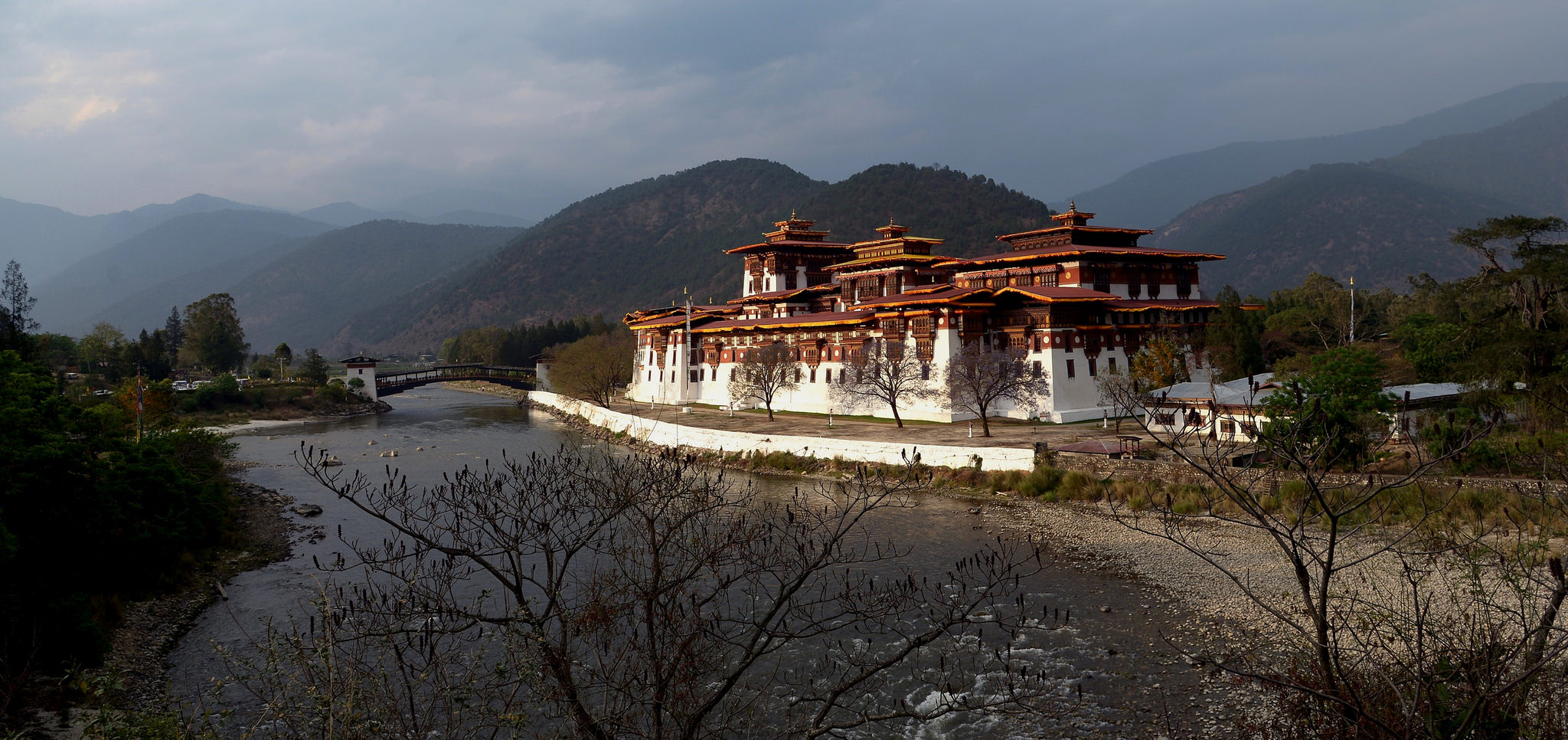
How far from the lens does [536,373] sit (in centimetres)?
9688

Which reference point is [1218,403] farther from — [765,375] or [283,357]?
[283,357]

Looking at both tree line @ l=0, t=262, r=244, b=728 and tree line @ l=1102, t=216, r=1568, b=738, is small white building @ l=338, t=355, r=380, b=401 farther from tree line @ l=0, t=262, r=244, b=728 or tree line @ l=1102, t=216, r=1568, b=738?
tree line @ l=1102, t=216, r=1568, b=738

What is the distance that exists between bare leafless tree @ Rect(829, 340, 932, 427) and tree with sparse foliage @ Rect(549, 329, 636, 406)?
22589 mm

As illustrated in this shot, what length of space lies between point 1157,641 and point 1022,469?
Result: 16438 mm

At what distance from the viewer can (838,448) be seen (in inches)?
1625

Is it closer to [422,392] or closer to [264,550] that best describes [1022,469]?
[264,550]

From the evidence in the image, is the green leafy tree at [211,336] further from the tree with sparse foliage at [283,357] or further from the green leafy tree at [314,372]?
the green leafy tree at [314,372]

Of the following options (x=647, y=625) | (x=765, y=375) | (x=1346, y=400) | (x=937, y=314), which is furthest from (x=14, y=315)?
(x=1346, y=400)

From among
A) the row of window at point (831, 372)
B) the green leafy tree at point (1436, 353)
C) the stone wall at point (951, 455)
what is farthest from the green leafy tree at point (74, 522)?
the green leafy tree at point (1436, 353)

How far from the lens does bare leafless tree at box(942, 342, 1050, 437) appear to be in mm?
43375

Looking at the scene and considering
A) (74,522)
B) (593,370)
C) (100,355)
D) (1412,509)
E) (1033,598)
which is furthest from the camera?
(100,355)

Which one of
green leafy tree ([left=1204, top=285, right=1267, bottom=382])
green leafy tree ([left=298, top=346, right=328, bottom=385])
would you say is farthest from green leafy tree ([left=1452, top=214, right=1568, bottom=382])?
green leafy tree ([left=298, top=346, right=328, bottom=385])

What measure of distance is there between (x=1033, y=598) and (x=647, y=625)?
13238 mm

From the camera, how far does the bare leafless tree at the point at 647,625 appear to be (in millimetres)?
9289
